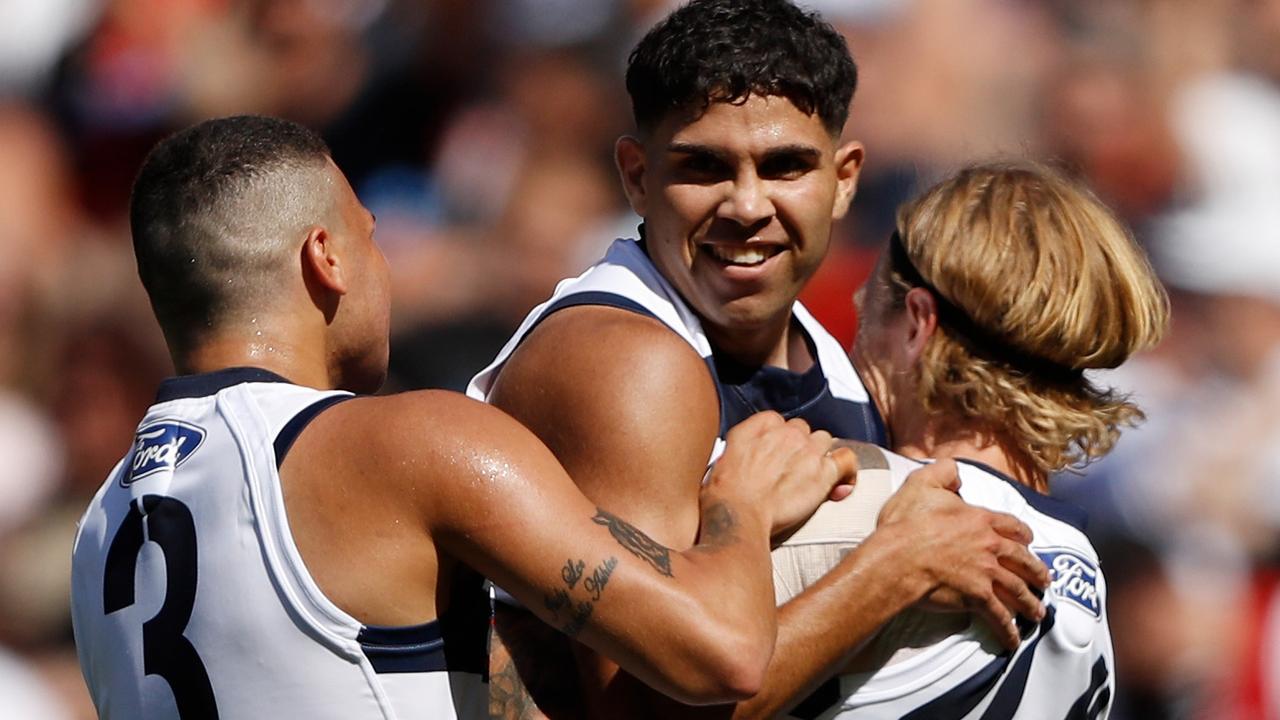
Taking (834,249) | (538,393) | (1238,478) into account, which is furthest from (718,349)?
(1238,478)

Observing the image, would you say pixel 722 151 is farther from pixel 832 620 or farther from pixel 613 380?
pixel 832 620

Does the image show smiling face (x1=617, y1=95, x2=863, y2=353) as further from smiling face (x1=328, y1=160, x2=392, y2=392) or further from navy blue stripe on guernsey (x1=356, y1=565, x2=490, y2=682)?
navy blue stripe on guernsey (x1=356, y1=565, x2=490, y2=682)

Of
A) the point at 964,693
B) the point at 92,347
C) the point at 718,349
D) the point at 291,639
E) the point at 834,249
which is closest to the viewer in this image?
the point at 291,639

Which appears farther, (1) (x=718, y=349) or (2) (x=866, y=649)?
(1) (x=718, y=349)

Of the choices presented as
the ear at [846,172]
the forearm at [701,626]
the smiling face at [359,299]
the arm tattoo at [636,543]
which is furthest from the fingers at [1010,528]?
the smiling face at [359,299]

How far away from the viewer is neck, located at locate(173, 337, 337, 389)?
10.1ft

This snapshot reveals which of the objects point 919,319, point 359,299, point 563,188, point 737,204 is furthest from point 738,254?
point 563,188

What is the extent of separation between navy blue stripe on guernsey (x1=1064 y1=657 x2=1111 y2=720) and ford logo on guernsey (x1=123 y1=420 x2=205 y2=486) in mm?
1754

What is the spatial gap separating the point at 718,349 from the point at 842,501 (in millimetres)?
788

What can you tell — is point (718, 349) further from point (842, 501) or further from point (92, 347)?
point (92, 347)

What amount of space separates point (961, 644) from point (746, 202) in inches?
43.1

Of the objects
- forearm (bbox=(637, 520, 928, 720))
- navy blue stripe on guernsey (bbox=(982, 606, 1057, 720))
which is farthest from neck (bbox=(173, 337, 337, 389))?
navy blue stripe on guernsey (bbox=(982, 606, 1057, 720))

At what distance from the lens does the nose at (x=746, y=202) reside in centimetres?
360

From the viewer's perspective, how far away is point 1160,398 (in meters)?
6.30
